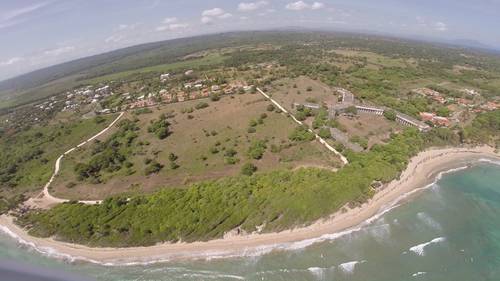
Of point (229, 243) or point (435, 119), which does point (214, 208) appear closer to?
point (229, 243)

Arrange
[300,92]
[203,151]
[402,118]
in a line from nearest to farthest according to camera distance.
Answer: [203,151], [402,118], [300,92]

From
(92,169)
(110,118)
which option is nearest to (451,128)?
(92,169)

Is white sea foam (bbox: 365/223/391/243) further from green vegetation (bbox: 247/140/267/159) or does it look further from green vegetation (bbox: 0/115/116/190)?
green vegetation (bbox: 0/115/116/190)

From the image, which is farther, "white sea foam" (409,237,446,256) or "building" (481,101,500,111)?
"building" (481,101,500,111)

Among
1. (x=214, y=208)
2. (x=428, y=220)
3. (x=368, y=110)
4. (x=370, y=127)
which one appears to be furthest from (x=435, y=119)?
(x=214, y=208)

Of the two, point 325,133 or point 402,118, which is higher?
point 325,133

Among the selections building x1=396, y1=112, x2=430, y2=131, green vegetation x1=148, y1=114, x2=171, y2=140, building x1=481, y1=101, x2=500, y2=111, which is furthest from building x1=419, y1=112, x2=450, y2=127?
green vegetation x1=148, y1=114, x2=171, y2=140

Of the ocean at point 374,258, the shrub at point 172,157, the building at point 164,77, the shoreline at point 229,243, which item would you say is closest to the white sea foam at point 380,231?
the ocean at point 374,258
